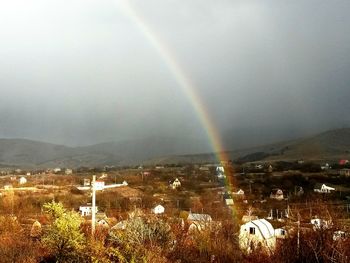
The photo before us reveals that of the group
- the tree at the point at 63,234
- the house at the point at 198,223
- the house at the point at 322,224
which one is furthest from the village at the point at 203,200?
the tree at the point at 63,234

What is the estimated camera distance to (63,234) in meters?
20.0

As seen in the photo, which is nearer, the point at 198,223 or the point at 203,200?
the point at 198,223

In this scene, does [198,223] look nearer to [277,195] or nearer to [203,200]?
[203,200]

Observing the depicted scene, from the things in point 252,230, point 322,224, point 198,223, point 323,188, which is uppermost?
point 322,224

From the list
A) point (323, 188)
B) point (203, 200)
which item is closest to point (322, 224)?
point (203, 200)

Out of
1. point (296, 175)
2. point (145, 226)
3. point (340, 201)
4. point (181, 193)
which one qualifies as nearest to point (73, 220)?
point (145, 226)

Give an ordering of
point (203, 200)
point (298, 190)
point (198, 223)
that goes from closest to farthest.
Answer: point (198, 223) → point (203, 200) → point (298, 190)

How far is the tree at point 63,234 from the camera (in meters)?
19.9

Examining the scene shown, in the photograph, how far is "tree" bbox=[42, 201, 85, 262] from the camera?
19.9 metres

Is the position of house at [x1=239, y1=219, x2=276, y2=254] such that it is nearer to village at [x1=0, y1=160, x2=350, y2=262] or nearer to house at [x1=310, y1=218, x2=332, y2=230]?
village at [x1=0, y1=160, x2=350, y2=262]

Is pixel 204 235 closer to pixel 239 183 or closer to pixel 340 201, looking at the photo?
pixel 340 201

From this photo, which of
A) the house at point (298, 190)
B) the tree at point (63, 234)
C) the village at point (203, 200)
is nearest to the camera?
the tree at point (63, 234)

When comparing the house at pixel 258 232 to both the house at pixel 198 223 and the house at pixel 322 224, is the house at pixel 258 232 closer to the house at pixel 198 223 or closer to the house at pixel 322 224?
the house at pixel 198 223

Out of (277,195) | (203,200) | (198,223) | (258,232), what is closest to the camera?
(198,223)
